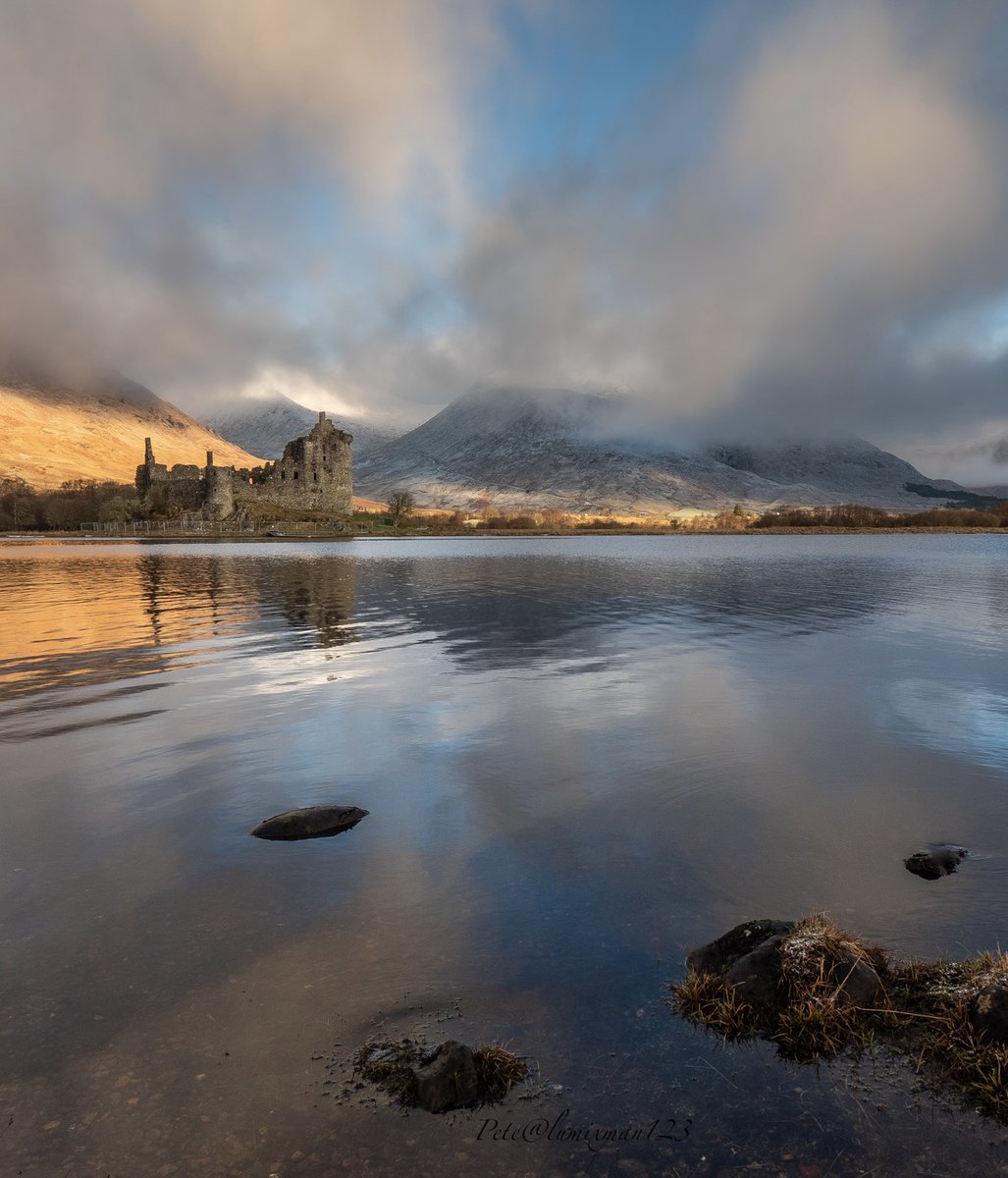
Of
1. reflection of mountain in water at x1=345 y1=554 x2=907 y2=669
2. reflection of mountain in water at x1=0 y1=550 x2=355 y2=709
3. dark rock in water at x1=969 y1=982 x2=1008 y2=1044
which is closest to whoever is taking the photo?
dark rock in water at x1=969 y1=982 x2=1008 y2=1044

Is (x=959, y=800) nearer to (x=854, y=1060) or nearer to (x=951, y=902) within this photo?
(x=951, y=902)

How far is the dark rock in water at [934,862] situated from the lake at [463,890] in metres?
0.28

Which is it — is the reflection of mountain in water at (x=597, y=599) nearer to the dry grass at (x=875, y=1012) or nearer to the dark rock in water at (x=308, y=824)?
the dark rock in water at (x=308, y=824)

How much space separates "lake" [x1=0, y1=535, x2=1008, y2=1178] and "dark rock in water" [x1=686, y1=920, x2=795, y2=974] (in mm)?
244

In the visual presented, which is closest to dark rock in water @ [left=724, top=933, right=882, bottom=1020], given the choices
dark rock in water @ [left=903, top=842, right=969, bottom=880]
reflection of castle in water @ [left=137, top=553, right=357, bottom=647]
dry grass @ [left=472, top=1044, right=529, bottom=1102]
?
dry grass @ [left=472, top=1044, right=529, bottom=1102]

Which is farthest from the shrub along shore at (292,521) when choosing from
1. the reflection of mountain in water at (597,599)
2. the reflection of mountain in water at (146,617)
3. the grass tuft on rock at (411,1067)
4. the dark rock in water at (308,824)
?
the grass tuft on rock at (411,1067)

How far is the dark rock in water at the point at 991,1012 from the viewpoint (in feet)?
17.1

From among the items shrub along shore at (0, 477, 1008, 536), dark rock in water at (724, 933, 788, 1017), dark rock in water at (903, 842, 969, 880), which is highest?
shrub along shore at (0, 477, 1008, 536)

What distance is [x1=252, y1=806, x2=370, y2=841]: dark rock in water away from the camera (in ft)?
30.2

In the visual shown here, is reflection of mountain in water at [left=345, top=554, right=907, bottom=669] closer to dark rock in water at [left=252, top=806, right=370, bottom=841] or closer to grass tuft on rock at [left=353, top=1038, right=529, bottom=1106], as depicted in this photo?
dark rock in water at [left=252, top=806, right=370, bottom=841]

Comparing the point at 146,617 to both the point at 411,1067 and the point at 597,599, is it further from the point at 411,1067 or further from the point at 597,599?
the point at 411,1067

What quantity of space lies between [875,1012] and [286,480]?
133005 millimetres

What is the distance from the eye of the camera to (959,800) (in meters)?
10.5

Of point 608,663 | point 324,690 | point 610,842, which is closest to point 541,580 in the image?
point 608,663
